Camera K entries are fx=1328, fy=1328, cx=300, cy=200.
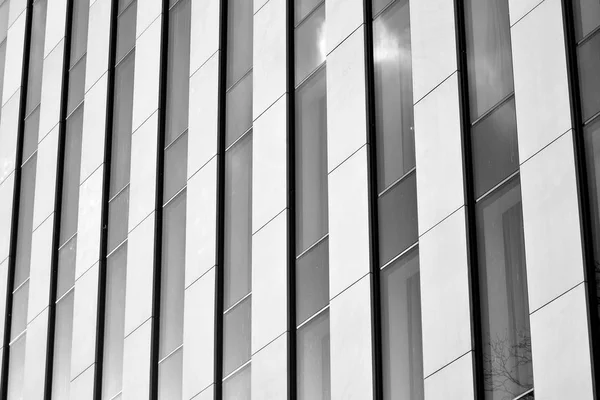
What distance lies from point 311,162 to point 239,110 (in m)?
3.23

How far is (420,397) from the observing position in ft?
64.1

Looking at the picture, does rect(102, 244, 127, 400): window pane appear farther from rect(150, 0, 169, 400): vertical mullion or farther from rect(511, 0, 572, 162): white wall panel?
rect(511, 0, 572, 162): white wall panel

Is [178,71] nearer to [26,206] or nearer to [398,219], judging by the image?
[26,206]

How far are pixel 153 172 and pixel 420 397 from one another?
36.0 ft

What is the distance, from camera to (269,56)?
25.8 m

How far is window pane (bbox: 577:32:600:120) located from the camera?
59.0 ft

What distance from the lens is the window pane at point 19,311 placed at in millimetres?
32844

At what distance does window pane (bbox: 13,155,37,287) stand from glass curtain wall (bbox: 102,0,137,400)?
4.27 metres

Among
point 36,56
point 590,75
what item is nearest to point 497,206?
point 590,75

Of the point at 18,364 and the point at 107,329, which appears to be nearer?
the point at 107,329

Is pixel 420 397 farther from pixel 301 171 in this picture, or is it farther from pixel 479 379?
pixel 301 171

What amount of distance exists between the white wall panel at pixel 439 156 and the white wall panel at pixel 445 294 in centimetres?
27

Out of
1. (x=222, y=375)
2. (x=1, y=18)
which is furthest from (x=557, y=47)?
(x=1, y=18)

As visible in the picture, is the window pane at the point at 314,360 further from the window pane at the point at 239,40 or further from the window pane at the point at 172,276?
the window pane at the point at 239,40
